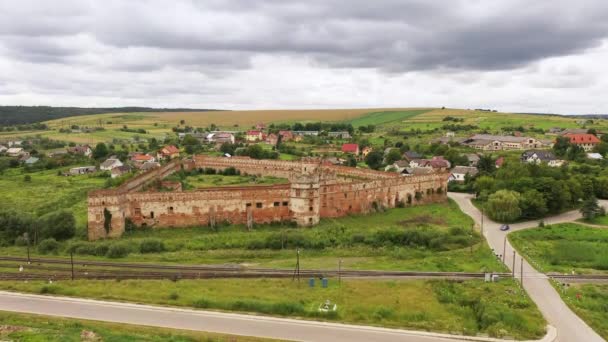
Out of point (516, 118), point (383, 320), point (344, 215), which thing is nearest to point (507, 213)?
point (344, 215)

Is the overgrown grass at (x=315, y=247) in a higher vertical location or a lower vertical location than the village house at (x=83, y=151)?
lower

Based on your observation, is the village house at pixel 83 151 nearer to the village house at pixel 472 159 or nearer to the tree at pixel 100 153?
the tree at pixel 100 153

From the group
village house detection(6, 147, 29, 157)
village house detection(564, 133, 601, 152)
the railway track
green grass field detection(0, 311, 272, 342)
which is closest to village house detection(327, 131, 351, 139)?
village house detection(564, 133, 601, 152)

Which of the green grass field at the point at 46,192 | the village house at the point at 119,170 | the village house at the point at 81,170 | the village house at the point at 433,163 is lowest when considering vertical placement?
the green grass field at the point at 46,192

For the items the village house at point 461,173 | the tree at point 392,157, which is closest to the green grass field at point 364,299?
the village house at point 461,173

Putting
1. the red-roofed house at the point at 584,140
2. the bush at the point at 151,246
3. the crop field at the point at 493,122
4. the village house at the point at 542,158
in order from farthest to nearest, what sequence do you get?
the crop field at the point at 493,122
the red-roofed house at the point at 584,140
the village house at the point at 542,158
the bush at the point at 151,246

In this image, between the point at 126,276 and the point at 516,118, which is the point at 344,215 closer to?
the point at 126,276

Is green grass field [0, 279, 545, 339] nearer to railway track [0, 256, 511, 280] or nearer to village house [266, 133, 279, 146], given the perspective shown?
railway track [0, 256, 511, 280]
